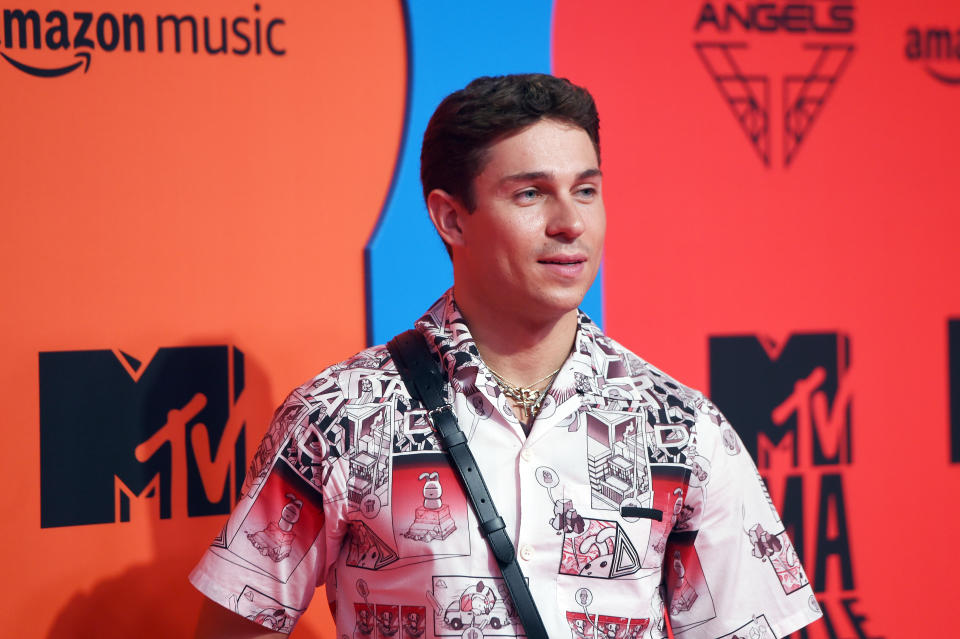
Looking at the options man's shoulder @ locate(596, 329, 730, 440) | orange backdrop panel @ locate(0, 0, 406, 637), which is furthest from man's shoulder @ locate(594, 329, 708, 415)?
orange backdrop panel @ locate(0, 0, 406, 637)

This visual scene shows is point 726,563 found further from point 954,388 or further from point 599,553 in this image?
point 954,388

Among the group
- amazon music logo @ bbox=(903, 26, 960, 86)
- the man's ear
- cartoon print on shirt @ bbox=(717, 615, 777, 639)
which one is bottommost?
cartoon print on shirt @ bbox=(717, 615, 777, 639)

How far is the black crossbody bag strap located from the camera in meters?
1.35

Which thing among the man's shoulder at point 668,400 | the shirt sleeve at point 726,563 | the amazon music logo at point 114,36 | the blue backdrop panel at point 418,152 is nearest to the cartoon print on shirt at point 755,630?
the shirt sleeve at point 726,563

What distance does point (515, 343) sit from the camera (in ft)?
4.99

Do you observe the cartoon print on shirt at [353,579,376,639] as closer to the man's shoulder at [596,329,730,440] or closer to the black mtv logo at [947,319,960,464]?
the man's shoulder at [596,329,730,440]

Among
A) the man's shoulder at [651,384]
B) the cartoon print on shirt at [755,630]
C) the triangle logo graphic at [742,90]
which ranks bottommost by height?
the cartoon print on shirt at [755,630]

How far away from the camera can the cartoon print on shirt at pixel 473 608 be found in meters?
1.37

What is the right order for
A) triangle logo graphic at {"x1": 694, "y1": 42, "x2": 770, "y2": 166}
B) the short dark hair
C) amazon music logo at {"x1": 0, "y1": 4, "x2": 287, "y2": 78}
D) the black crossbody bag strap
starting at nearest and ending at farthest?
the black crossbody bag strap, the short dark hair, amazon music logo at {"x1": 0, "y1": 4, "x2": 287, "y2": 78}, triangle logo graphic at {"x1": 694, "y1": 42, "x2": 770, "y2": 166}

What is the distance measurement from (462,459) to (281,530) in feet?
0.93

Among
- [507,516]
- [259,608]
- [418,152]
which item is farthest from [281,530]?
[418,152]

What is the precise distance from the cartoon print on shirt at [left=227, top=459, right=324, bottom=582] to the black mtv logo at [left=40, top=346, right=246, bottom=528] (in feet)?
1.57

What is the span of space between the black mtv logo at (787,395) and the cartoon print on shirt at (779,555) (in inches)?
26.6

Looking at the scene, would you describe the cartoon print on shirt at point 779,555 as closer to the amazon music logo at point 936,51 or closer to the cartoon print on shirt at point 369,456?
the cartoon print on shirt at point 369,456
